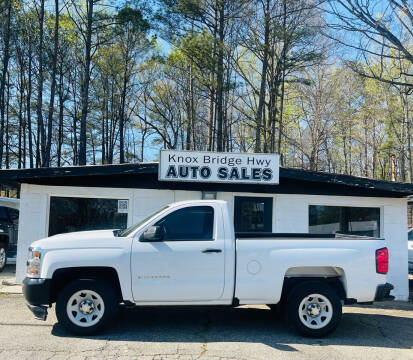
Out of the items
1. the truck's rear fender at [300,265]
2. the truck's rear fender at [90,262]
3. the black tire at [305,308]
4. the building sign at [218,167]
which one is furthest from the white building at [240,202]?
the black tire at [305,308]

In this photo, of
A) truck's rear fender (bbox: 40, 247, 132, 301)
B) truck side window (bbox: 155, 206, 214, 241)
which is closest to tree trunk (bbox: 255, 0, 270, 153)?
truck side window (bbox: 155, 206, 214, 241)

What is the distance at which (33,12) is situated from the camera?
2502 cm

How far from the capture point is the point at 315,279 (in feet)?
21.2

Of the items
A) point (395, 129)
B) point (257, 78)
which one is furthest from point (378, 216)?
point (395, 129)

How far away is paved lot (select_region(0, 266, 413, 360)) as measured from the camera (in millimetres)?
5406

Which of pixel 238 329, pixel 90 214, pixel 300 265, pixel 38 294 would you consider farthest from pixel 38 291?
pixel 90 214

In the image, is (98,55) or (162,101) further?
(162,101)

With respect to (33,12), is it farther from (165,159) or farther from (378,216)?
(378,216)

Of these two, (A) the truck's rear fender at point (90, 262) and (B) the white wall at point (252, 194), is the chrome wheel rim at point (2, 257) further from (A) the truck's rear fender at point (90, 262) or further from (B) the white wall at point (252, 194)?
(A) the truck's rear fender at point (90, 262)

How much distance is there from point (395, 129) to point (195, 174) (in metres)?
24.6

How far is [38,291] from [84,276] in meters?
0.64

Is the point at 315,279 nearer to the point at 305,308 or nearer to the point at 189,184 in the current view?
the point at 305,308

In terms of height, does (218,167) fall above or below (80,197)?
above

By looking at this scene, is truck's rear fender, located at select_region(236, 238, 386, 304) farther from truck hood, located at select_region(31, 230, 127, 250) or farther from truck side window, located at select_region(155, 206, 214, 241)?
truck hood, located at select_region(31, 230, 127, 250)
